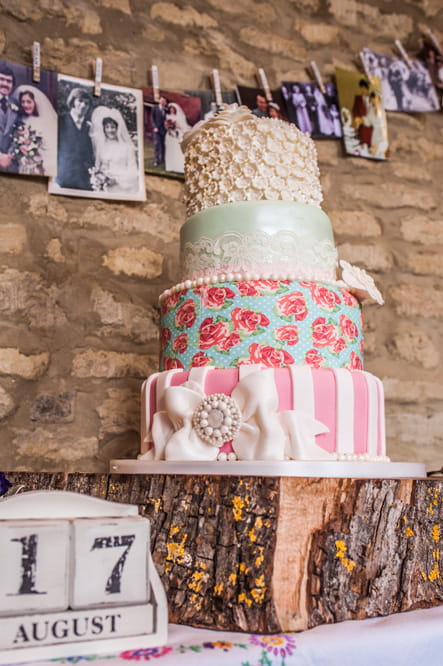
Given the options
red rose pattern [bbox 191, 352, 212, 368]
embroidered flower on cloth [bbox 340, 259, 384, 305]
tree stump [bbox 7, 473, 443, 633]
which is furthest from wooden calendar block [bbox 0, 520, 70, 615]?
embroidered flower on cloth [bbox 340, 259, 384, 305]

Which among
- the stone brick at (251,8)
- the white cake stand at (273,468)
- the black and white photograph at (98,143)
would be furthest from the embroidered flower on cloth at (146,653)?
the stone brick at (251,8)

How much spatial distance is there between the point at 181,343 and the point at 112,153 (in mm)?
1053

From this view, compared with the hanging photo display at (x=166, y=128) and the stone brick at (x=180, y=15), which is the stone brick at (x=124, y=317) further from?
the stone brick at (x=180, y=15)

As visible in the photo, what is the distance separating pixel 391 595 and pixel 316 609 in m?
0.13

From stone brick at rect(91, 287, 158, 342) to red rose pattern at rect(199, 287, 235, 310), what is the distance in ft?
2.69

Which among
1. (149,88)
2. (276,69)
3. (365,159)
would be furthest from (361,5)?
(149,88)

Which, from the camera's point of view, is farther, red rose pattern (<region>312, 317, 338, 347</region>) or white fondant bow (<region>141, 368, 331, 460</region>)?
red rose pattern (<region>312, 317, 338, 347</region>)

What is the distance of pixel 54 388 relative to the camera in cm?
192

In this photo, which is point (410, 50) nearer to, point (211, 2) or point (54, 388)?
point (211, 2)

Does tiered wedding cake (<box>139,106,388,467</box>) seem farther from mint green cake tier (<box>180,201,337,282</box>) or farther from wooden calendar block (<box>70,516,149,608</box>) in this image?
wooden calendar block (<box>70,516,149,608</box>)

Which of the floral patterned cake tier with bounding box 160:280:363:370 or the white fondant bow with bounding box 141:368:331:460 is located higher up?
the floral patterned cake tier with bounding box 160:280:363:370

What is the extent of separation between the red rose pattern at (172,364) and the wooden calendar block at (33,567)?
0.57m

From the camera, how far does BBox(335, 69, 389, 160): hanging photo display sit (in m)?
2.41

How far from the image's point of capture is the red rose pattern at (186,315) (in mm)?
1273
